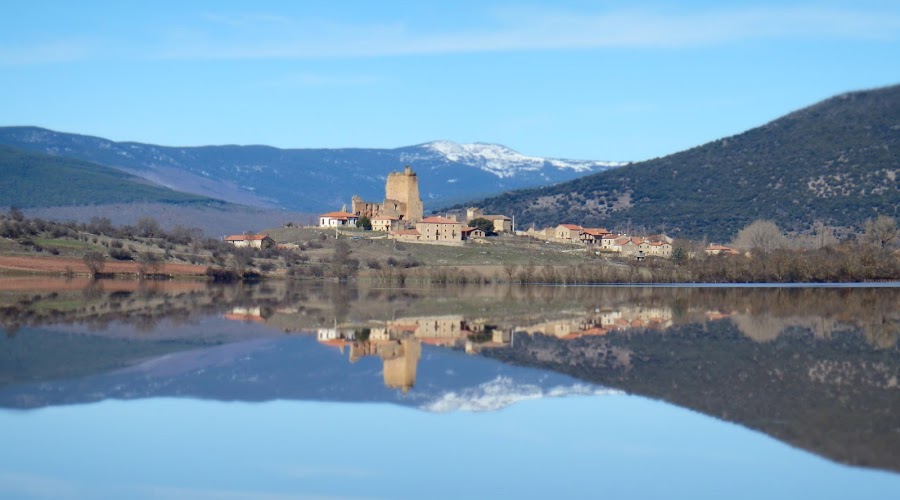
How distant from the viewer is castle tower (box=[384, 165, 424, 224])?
306 ft

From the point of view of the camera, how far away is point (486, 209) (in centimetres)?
13788

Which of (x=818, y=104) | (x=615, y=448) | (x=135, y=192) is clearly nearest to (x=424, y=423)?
(x=615, y=448)

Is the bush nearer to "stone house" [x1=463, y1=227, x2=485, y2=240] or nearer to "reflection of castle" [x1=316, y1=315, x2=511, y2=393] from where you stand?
"stone house" [x1=463, y1=227, x2=485, y2=240]

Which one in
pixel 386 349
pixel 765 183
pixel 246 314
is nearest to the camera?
pixel 386 349

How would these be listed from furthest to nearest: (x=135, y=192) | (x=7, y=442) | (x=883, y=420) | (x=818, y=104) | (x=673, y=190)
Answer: (x=135, y=192) < (x=673, y=190) < (x=818, y=104) < (x=883, y=420) < (x=7, y=442)

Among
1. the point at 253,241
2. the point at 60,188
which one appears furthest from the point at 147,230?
the point at 60,188

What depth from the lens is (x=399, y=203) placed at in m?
93.6

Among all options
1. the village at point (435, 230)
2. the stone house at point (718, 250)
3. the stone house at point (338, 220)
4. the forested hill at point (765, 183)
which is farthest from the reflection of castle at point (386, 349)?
the forested hill at point (765, 183)

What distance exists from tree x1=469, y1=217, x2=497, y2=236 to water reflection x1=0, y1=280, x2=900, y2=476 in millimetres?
43828

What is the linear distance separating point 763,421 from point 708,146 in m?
120

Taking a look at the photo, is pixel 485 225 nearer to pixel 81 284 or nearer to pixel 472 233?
pixel 472 233

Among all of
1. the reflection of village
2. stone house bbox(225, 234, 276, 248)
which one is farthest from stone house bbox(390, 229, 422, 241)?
the reflection of village

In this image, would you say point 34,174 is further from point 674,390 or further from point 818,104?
point 674,390

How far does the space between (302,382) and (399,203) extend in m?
73.6
